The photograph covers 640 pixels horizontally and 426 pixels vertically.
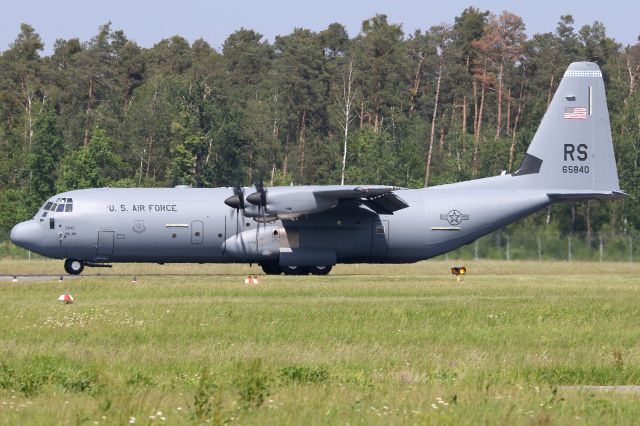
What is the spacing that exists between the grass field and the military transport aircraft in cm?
163

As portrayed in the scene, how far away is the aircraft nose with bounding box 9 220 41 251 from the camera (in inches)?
1596

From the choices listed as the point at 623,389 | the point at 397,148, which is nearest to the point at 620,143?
the point at 397,148

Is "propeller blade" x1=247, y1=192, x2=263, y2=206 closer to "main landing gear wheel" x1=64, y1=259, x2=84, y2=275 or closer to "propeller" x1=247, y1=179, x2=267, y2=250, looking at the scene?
"propeller" x1=247, y1=179, x2=267, y2=250

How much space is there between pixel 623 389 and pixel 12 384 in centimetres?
867

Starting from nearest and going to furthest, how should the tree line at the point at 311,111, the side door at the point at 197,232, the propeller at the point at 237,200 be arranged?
the propeller at the point at 237,200
the side door at the point at 197,232
the tree line at the point at 311,111

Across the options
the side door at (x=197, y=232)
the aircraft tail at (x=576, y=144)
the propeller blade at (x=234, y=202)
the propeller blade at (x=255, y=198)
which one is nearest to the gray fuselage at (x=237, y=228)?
the side door at (x=197, y=232)

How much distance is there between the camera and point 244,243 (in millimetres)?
40125

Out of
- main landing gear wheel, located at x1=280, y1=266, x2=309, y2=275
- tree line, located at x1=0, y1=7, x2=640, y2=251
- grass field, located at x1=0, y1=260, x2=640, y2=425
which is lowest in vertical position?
grass field, located at x1=0, y1=260, x2=640, y2=425

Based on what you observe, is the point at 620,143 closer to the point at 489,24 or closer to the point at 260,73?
the point at 489,24

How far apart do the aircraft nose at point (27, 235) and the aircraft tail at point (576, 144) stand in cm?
1790

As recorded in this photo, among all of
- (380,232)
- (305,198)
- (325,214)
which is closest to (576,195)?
(380,232)

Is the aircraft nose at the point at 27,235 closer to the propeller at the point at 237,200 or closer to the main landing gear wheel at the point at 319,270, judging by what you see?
the propeller at the point at 237,200

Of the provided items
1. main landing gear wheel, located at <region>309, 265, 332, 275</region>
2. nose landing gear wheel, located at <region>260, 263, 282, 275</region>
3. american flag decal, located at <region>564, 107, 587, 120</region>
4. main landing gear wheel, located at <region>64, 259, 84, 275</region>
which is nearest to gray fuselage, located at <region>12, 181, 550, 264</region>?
main landing gear wheel, located at <region>309, 265, 332, 275</region>

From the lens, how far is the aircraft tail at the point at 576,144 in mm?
42688
